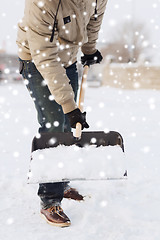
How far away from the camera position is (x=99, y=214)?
2.30 meters

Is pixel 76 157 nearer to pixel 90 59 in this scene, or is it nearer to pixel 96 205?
pixel 96 205

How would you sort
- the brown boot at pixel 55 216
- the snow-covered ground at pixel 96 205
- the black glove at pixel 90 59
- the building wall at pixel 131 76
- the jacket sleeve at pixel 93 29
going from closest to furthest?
the snow-covered ground at pixel 96 205 < the brown boot at pixel 55 216 < the jacket sleeve at pixel 93 29 < the black glove at pixel 90 59 < the building wall at pixel 131 76

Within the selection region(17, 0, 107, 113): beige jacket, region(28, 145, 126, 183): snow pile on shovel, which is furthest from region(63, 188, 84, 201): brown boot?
region(17, 0, 107, 113): beige jacket

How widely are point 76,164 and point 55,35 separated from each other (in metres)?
0.92

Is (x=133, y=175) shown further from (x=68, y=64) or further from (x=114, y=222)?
(x=68, y=64)

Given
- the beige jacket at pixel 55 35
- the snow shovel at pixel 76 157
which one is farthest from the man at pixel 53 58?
the snow shovel at pixel 76 157

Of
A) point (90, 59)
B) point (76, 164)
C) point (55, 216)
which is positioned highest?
point (90, 59)

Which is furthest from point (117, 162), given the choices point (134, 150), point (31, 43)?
point (134, 150)

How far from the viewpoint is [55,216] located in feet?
7.12

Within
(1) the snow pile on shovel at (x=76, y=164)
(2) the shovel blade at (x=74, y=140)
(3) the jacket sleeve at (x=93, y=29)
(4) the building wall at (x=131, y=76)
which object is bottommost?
(4) the building wall at (x=131, y=76)

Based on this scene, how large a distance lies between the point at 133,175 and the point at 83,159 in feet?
3.62

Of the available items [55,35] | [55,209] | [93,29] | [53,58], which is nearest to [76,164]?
[55,209]

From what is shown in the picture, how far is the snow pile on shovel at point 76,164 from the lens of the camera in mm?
2057

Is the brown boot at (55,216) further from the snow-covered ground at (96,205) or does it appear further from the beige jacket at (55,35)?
the beige jacket at (55,35)
